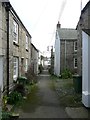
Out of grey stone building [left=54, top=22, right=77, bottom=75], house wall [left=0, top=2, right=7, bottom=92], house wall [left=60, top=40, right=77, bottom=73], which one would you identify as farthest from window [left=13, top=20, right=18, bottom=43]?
house wall [left=60, top=40, right=77, bottom=73]

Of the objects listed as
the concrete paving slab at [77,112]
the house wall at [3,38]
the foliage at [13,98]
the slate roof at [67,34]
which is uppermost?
the slate roof at [67,34]

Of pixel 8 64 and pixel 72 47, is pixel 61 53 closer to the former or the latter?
pixel 72 47

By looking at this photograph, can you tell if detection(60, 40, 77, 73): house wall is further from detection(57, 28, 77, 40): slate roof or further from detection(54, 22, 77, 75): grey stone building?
detection(57, 28, 77, 40): slate roof

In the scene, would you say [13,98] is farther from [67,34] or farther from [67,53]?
[67,34]

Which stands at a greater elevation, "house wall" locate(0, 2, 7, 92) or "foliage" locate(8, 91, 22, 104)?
"house wall" locate(0, 2, 7, 92)

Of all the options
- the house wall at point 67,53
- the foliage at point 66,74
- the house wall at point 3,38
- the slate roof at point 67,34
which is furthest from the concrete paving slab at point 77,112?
the slate roof at point 67,34

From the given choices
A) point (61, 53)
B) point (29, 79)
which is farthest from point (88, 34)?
point (61, 53)

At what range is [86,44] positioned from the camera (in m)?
11.3

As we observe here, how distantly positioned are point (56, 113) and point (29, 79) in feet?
38.3

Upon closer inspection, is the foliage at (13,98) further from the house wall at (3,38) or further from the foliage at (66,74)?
the foliage at (66,74)

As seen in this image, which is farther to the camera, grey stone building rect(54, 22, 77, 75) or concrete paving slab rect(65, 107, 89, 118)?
grey stone building rect(54, 22, 77, 75)

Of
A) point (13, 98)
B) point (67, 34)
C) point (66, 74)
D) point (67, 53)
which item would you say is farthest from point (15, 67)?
point (67, 34)

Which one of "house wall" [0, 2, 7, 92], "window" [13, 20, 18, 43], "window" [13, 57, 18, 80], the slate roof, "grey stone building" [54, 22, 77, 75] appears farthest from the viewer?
the slate roof

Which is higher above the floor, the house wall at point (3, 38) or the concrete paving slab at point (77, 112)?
the house wall at point (3, 38)
